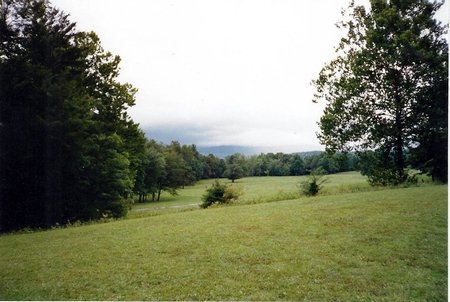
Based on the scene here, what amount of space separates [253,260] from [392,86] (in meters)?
15.2

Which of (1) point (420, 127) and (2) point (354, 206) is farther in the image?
(1) point (420, 127)

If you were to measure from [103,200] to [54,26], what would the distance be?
12.8 m

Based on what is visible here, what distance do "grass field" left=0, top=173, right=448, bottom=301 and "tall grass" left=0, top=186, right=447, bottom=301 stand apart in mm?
25

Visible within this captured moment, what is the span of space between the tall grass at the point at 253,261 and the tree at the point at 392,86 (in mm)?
6360

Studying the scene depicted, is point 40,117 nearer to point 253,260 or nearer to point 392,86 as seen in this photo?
point 253,260

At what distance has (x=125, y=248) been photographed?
8.58m

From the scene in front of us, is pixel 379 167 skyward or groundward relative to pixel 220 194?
skyward

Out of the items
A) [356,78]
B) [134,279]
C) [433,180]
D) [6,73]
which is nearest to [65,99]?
[6,73]

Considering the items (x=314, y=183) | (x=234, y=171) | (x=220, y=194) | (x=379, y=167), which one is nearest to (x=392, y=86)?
(x=379, y=167)

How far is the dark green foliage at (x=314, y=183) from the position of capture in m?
18.7

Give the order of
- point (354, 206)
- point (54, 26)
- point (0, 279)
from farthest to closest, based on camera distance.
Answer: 1. point (54, 26)
2. point (354, 206)
3. point (0, 279)

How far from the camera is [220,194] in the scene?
65.8 ft

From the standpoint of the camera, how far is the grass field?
18.1 feet

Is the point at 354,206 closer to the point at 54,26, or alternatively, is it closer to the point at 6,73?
the point at 6,73
